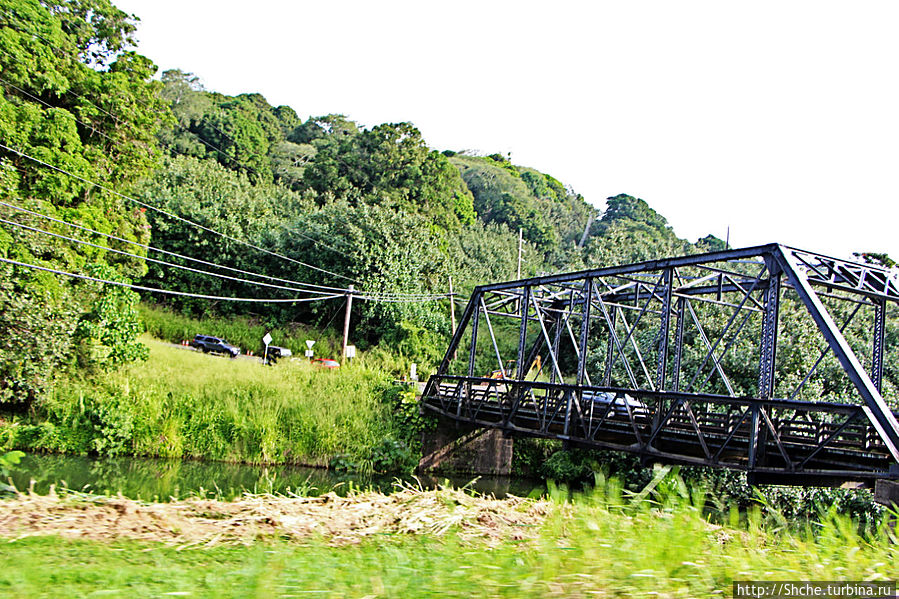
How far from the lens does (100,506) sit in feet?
24.6

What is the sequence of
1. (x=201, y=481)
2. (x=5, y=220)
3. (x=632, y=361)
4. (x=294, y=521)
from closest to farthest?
(x=294, y=521)
(x=201, y=481)
(x=5, y=220)
(x=632, y=361)

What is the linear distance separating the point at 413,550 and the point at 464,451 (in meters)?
20.8

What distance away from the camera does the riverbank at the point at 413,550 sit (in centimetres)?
472

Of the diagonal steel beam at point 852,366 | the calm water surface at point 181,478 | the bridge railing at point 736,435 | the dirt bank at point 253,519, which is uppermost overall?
the diagonal steel beam at point 852,366

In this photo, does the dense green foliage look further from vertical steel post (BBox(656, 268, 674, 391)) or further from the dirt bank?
vertical steel post (BBox(656, 268, 674, 391))

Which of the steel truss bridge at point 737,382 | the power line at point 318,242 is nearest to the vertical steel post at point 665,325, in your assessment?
the steel truss bridge at point 737,382

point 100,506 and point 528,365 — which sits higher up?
point 528,365

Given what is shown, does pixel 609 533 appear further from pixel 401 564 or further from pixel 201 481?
pixel 201 481

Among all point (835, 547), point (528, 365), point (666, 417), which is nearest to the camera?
point (835, 547)

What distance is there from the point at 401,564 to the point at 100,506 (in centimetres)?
387

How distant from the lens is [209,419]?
25.6m

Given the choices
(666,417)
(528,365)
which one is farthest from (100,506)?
(528,365)

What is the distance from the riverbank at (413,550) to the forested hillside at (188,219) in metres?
18.0

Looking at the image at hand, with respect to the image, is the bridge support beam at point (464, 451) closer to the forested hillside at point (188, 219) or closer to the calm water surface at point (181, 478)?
the calm water surface at point (181, 478)
